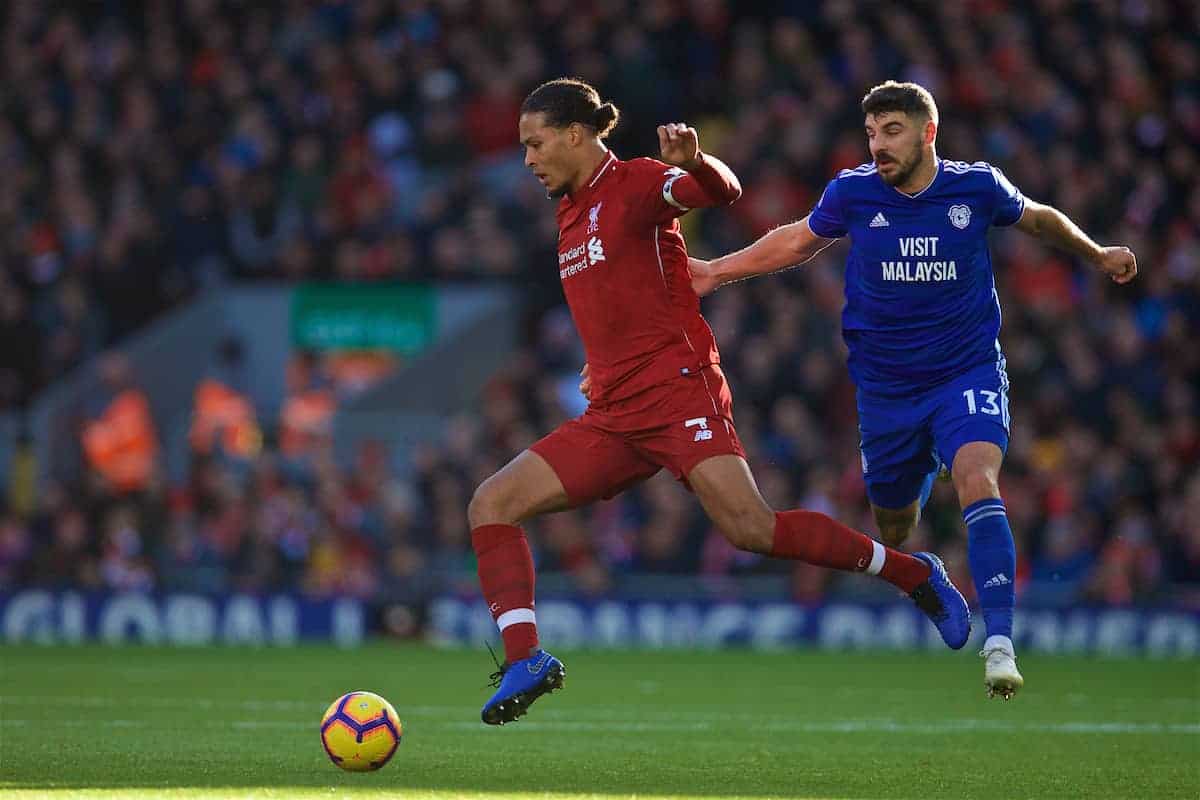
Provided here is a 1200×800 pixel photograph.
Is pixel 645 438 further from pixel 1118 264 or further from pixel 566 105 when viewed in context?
pixel 1118 264

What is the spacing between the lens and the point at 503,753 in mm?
8414

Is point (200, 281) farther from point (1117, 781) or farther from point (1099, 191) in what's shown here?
point (1117, 781)

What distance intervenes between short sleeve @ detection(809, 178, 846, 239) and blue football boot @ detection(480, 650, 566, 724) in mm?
2235

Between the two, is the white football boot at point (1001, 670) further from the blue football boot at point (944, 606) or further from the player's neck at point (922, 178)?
the player's neck at point (922, 178)

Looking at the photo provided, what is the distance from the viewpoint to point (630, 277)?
317 inches

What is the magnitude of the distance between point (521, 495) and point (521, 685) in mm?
823

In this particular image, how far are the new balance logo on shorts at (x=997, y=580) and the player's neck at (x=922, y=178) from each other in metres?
1.64

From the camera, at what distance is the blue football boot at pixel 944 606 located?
866 cm

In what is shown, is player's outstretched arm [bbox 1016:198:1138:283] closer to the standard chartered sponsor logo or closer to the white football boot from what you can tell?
the white football boot

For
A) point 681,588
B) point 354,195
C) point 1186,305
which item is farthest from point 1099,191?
point 354,195

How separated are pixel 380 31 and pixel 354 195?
2880 mm

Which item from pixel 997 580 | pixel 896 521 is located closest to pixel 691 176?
pixel 997 580

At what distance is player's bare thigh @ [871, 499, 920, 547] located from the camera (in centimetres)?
929

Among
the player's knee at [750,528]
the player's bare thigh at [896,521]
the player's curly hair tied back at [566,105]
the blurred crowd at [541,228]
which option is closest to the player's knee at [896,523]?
the player's bare thigh at [896,521]
